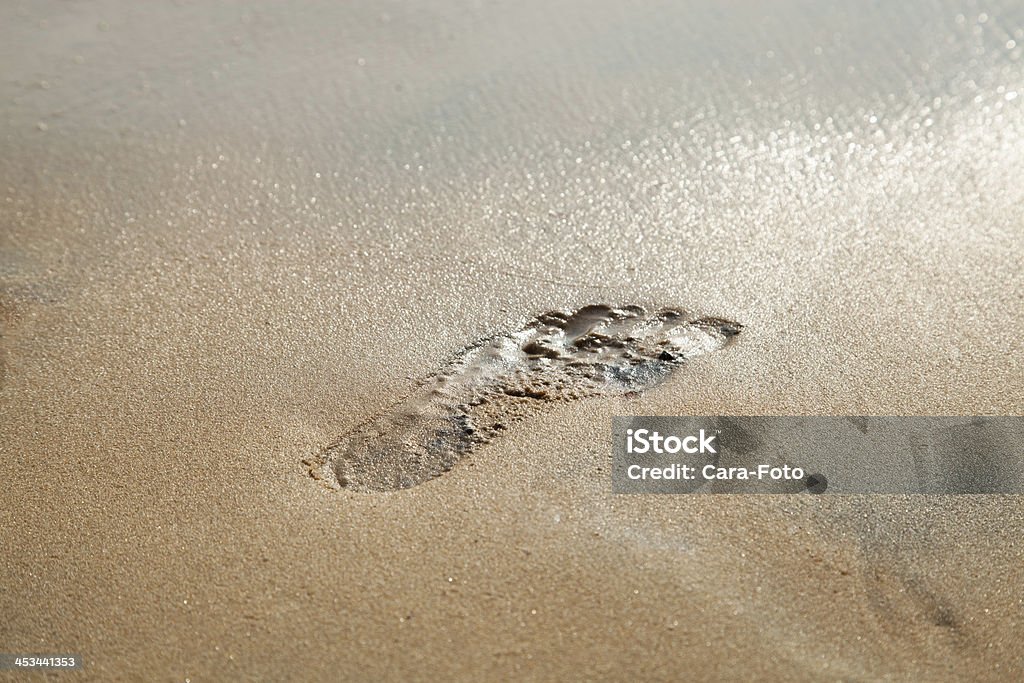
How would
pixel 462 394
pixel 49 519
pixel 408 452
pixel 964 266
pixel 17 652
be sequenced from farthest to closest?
pixel 964 266
pixel 462 394
pixel 408 452
pixel 49 519
pixel 17 652

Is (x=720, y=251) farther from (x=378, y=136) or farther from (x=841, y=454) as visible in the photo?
(x=378, y=136)

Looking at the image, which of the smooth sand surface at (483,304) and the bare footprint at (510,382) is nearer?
the smooth sand surface at (483,304)

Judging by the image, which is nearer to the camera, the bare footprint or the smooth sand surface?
the smooth sand surface

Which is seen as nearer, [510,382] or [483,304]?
[510,382]

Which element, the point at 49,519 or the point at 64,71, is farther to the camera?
the point at 64,71

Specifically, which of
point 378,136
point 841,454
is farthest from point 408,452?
point 378,136
